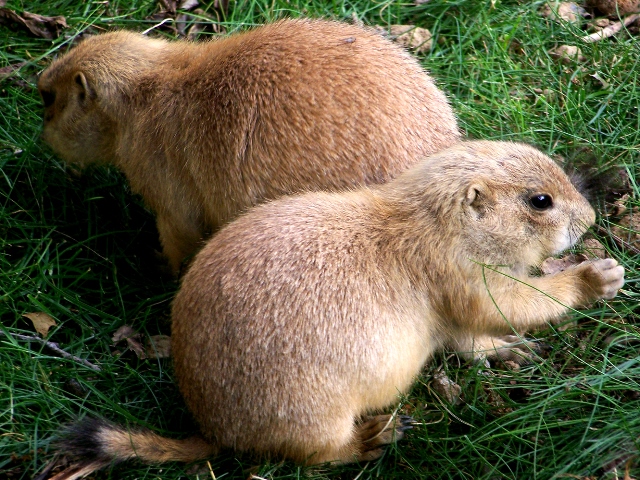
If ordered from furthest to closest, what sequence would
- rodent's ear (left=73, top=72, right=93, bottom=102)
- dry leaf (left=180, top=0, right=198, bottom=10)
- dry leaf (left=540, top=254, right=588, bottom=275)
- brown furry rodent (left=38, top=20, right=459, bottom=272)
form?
dry leaf (left=180, top=0, right=198, bottom=10) → rodent's ear (left=73, top=72, right=93, bottom=102) → dry leaf (left=540, top=254, right=588, bottom=275) → brown furry rodent (left=38, top=20, right=459, bottom=272)

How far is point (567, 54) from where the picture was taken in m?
6.79

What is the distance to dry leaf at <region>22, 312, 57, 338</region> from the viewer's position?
5379 mm

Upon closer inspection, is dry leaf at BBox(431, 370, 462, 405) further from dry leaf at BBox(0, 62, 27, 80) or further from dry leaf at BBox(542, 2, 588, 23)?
dry leaf at BBox(0, 62, 27, 80)

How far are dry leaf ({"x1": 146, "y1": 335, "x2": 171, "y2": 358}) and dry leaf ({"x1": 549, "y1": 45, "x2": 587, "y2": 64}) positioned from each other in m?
3.92

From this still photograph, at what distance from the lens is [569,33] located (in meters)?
6.86

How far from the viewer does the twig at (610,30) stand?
22.3 feet

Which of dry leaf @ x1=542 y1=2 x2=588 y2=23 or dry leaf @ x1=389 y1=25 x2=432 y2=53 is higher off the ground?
dry leaf @ x1=542 y1=2 x2=588 y2=23

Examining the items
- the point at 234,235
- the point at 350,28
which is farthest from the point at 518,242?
the point at 350,28

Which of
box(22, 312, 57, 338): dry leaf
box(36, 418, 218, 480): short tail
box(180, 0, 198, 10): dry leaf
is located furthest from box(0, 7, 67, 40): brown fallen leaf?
box(36, 418, 218, 480): short tail

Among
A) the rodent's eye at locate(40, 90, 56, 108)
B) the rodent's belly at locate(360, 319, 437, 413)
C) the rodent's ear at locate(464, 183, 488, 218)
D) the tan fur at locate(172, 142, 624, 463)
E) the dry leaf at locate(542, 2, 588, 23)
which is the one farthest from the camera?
the dry leaf at locate(542, 2, 588, 23)

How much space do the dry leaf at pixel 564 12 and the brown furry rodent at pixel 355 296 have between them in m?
2.69

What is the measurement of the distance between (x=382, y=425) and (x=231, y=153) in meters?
1.86

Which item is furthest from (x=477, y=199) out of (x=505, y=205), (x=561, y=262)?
(x=561, y=262)

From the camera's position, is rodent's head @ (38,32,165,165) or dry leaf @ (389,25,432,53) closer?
rodent's head @ (38,32,165,165)
